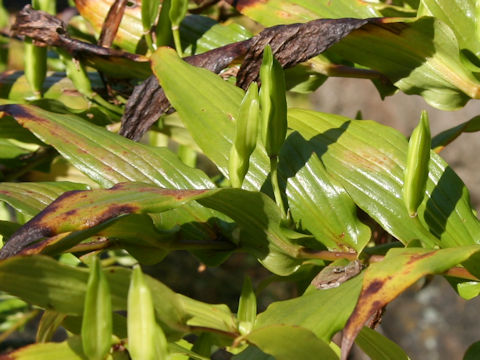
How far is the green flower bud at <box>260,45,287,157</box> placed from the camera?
0.38 meters

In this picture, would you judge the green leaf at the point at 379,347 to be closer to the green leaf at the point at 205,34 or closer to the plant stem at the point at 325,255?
the plant stem at the point at 325,255

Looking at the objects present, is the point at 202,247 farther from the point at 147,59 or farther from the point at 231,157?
the point at 147,59

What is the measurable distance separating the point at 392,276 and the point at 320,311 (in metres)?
0.04

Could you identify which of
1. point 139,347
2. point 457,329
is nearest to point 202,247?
point 139,347

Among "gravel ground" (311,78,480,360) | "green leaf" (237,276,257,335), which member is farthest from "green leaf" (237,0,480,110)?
"gravel ground" (311,78,480,360)

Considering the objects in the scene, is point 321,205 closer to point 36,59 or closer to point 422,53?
point 422,53

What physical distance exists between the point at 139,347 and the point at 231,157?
152 millimetres

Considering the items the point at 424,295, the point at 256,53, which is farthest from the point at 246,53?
the point at 424,295

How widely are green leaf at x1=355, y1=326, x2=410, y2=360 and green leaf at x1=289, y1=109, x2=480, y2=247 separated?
0.25 feet

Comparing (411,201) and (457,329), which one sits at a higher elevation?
(411,201)

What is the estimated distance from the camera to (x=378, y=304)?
1.04ft

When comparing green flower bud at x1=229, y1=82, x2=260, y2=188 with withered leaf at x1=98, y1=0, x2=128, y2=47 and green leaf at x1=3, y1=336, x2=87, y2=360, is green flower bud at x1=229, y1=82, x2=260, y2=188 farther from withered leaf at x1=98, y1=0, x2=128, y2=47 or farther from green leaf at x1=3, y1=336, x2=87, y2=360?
withered leaf at x1=98, y1=0, x2=128, y2=47

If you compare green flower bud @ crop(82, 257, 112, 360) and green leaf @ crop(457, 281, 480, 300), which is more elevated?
green flower bud @ crop(82, 257, 112, 360)

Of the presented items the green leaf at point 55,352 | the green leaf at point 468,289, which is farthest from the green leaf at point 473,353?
the green leaf at point 55,352
